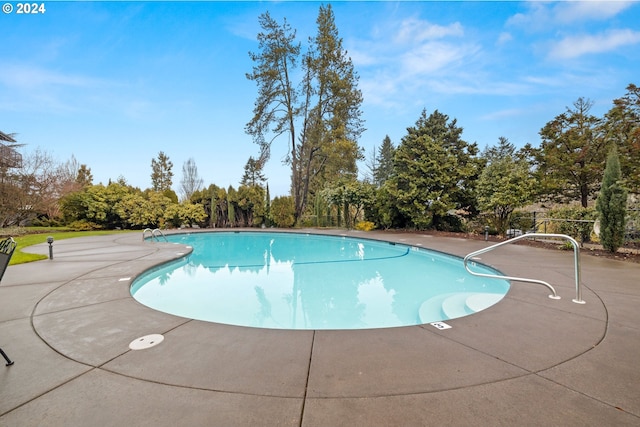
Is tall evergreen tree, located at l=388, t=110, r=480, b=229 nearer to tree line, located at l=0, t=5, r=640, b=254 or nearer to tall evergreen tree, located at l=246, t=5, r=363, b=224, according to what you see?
tree line, located at l=0, t=5, r=640, b=254

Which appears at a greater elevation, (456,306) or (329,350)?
(329,350)

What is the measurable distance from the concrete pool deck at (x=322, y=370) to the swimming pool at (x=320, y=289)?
3.68 feet

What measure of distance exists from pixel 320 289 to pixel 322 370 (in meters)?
3.43

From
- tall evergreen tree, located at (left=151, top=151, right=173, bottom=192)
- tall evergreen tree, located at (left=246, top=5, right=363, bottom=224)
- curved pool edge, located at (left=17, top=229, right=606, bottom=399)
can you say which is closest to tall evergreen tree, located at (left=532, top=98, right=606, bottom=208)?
tall evergreen tree, located at (left=246, top=5, right=363, bottom=224)

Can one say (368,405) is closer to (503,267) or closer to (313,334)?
(313,334)

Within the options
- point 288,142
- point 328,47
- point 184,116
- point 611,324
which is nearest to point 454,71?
point 328,47

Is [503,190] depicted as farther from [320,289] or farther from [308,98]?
[308,98]

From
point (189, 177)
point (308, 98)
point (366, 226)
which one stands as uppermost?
point (308, 98)

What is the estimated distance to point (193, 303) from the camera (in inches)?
173

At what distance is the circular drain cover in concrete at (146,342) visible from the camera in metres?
2.23

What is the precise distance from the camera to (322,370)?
6.19ft

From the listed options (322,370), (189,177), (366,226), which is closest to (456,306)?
(322,370)

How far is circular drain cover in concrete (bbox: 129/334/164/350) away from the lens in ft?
7.32

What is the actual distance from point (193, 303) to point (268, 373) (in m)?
3.10
